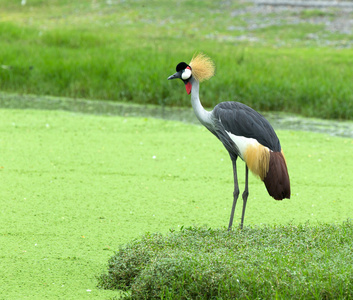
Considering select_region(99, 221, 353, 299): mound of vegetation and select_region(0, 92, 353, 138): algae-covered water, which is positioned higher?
select_region(99, 221, 353, 299): mound of vegetation

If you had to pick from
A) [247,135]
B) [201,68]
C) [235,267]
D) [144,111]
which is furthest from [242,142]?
[144,111]

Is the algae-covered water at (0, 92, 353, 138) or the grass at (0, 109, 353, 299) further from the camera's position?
the algae-covered water at (0, 92, 353, 138)

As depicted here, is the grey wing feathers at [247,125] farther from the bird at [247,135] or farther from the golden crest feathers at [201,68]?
the golden crest feathers at [201,68]

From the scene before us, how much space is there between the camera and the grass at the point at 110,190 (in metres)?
2.93

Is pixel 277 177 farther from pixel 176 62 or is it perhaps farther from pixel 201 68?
pixel 176 62

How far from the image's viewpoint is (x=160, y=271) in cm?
236

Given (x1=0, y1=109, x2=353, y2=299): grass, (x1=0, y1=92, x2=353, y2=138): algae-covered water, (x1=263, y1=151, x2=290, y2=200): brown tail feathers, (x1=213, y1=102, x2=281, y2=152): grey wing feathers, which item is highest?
(x1=213, y1=102, x2=281, y2=152): grey wing feathers

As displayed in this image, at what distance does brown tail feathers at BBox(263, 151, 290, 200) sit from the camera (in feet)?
9.16

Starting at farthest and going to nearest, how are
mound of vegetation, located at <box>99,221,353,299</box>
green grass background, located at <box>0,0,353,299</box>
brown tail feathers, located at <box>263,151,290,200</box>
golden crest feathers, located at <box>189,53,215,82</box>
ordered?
green grass background, located at <box>0,0,353,299</box>, golden crest feathers, located at <box>189,53,215,82</box>, brown tail feathers, located at <box>263,151,290,200</box>, mound of vegetation, located at <box>99,221,353,299</box>

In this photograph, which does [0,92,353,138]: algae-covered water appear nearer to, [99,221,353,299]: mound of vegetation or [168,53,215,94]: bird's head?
[168,53,215,94]: bird's head

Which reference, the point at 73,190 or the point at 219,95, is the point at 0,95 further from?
the point at 73,190

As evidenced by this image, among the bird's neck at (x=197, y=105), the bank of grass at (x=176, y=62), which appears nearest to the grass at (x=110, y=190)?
the bird's neck at (x=197, y=105)

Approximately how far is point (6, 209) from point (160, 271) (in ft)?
5.15

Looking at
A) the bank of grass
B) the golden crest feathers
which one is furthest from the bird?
the bank of grass
